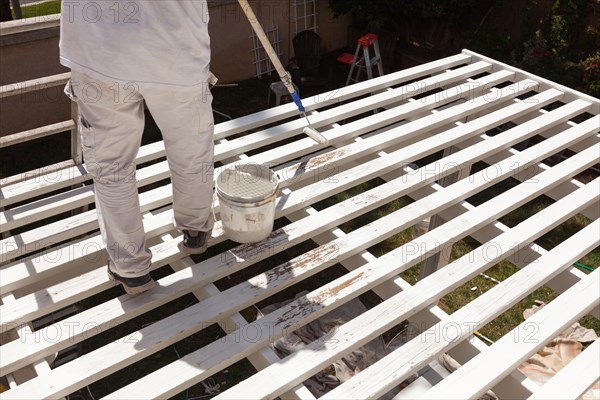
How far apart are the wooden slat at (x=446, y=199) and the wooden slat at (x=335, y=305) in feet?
0.39

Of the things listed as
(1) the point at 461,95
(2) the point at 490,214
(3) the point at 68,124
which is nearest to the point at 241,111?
(1) the point at 461,95

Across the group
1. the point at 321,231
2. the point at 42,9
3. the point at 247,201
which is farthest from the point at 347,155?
the point at 42,9

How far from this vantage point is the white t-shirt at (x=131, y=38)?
5.71 feet

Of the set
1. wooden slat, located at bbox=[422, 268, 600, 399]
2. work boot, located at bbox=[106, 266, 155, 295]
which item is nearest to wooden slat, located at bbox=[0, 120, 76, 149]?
work boot, located at bbox=[106, 266, 155, 295]

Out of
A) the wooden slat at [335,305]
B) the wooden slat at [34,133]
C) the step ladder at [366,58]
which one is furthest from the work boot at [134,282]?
the step ladder at [366,58]

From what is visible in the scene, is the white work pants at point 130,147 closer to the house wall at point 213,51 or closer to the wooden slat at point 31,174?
the wooden slat at point 31,174

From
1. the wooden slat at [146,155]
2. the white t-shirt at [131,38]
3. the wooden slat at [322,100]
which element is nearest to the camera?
the white t-shirt at [131,38]

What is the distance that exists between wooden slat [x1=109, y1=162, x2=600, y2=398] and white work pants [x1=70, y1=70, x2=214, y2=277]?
422 millimetres

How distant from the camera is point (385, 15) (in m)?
7.58

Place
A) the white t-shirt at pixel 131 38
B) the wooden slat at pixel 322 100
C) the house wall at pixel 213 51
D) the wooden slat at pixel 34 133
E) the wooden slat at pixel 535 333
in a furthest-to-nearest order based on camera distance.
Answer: the house wall at pixel 213 51 → the wooden slat at pixel 322 100 → the wooden slat at pixel 34 133 → the wooden slat at pixel 535 333 → the white t-shirt at pixel 131 38

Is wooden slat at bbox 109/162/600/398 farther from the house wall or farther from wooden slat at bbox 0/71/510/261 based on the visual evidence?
the house wall

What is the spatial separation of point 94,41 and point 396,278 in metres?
1.36

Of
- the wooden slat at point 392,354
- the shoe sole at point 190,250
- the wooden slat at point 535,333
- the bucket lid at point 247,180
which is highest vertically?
the bucket lid at point 247,180

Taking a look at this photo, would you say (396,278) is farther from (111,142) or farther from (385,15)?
(385,15)
